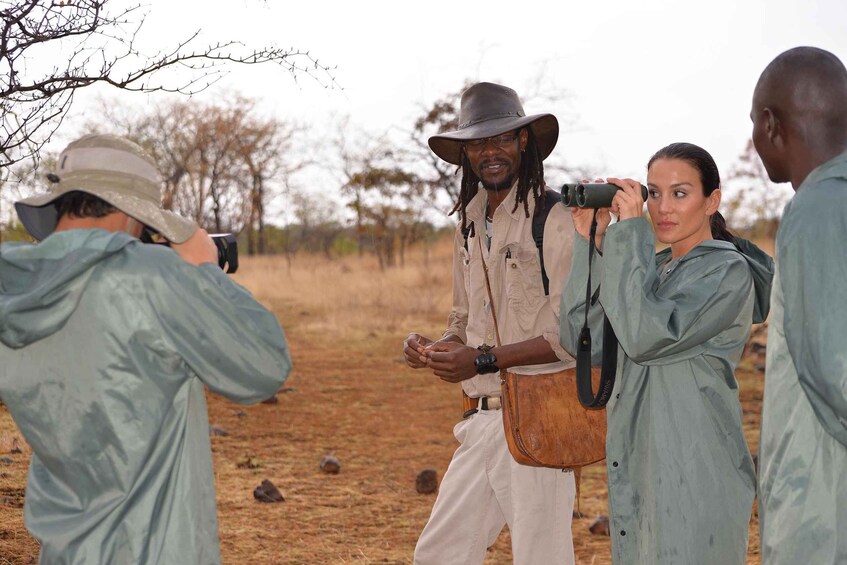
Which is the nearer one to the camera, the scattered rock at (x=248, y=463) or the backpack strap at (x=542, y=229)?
the backpack strap at (x=542, y=229)

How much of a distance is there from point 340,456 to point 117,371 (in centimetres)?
490

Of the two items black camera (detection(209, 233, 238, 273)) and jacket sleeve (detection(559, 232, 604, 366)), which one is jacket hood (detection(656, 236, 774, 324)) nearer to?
jacket sleeve (detection(559, 232, 604, 366))

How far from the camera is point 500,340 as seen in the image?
10.2ft

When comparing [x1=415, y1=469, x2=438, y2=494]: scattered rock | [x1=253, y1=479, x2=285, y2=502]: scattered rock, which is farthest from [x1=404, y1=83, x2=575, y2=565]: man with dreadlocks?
[x1=415, y1=469, x2=438, y2=494]: scattered rock

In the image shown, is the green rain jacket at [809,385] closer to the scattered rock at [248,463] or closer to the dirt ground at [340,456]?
the dirt ground at [340,456]

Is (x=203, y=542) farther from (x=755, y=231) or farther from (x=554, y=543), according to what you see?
(x=755, y=231)

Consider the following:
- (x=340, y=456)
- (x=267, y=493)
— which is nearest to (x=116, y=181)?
(x=267, y=493)

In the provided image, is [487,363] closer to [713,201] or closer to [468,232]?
[468,232]

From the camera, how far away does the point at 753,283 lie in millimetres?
2547

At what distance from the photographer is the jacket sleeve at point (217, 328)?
6.13 feet

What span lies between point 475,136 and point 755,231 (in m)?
19.6

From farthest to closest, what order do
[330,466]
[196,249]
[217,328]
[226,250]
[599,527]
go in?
[330,466], [599,527], [226,250], [196,249], [217,328]

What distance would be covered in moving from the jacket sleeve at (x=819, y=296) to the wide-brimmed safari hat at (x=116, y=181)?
114 centimetres

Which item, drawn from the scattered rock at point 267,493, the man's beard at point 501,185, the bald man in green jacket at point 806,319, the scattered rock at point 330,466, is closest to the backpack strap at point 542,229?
the man's beard at point 501,185
